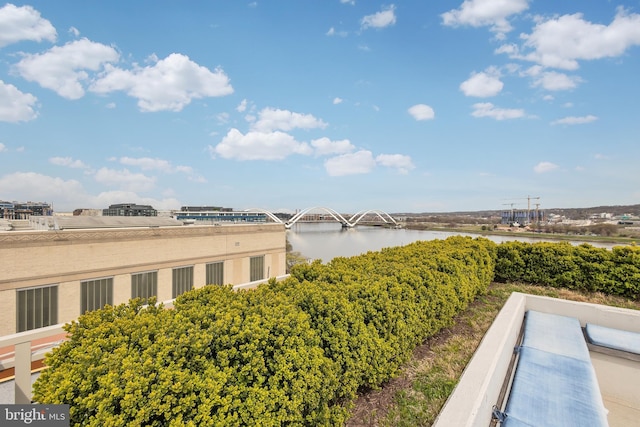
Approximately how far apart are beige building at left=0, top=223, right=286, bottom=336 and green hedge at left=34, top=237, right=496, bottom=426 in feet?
29.1

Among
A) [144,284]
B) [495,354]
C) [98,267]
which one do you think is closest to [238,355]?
[495,354]

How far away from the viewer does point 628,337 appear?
570 cm

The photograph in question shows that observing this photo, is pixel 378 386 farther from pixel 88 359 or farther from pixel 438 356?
pixel 88 359

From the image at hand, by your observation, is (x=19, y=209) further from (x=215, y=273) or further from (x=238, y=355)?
(x=238, y=355)

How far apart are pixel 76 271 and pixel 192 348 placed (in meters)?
10.1

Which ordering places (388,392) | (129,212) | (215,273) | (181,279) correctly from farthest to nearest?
(129,212) < (215,273) < (181,279) < (388,392)

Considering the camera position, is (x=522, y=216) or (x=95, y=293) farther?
(x=522, y=216)

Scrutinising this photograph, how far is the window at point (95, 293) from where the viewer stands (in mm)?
9867

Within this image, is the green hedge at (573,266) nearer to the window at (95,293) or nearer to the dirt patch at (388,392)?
the dirt patch at (388,392)

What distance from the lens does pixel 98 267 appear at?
10141mm

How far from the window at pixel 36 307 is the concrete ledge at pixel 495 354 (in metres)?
11.3

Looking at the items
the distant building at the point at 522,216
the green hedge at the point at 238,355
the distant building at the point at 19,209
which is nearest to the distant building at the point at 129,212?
the distant building at the point at 19,209

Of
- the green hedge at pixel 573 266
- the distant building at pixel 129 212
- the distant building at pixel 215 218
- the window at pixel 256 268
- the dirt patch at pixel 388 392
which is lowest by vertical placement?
the window at pixel 256 268

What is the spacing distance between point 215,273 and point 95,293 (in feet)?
15.2
